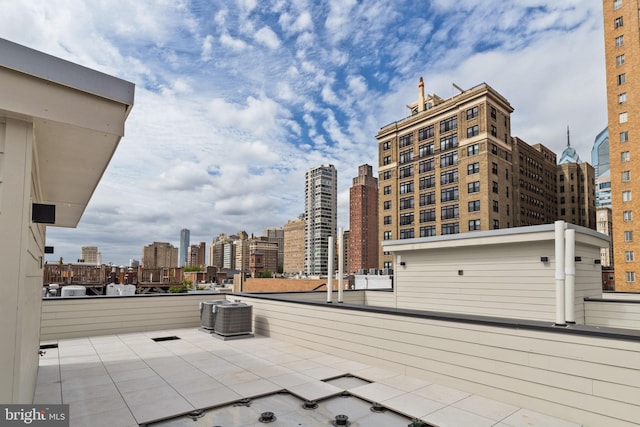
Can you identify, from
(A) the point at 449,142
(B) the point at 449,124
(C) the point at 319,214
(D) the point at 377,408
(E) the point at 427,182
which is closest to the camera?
(D) the point at 377,408

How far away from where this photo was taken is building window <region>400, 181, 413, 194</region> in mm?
46344

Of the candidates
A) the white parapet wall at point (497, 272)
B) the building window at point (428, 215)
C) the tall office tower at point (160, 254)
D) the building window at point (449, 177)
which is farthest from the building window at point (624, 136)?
the tall office tower at point (160, 254)

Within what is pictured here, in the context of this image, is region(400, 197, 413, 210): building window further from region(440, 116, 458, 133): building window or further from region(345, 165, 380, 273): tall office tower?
region(345, 165, 380, 273): tall office tower

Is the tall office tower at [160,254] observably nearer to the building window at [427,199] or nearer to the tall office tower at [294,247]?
the tall office tower at [294,247]

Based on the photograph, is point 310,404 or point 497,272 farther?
point 497,272

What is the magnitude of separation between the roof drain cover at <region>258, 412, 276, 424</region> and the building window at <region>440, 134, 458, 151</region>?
42989mm

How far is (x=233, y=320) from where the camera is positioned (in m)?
7.63

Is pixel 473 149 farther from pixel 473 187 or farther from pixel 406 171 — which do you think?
pixel 406 171

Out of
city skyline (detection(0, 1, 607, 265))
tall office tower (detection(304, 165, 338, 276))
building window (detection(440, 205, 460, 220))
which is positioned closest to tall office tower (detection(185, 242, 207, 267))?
tall office tower (detection(304, 165, 338, 276))

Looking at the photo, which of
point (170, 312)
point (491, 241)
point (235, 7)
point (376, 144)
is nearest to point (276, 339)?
→ point (170, 312)

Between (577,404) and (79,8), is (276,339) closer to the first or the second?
(577,404)

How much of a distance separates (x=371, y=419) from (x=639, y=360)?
2.53m

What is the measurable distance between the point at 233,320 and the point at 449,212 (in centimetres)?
3781

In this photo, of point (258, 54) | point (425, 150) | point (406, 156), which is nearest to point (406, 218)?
point (406, 156)
